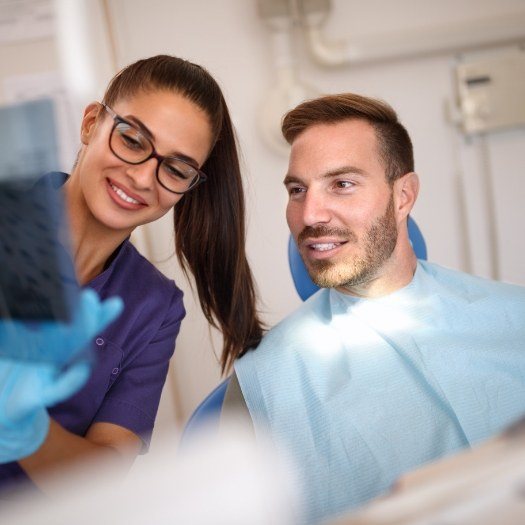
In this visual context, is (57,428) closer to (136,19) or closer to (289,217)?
(289,217)

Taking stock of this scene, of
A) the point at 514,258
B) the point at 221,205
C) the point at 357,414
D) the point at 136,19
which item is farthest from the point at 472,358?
the point at 136,19

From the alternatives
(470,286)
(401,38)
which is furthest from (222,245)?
(401,38)

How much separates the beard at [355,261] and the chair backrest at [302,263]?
0.57ft

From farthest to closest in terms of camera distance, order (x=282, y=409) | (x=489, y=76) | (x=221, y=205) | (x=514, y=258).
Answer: (x=514, y=258)
(x=489, y=76)
(x=221, y=205)
(x=282, y=409)

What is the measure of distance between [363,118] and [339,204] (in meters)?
0.21

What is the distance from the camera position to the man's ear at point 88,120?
115 centimetres

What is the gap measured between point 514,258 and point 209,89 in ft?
4.89

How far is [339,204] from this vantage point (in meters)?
1.32

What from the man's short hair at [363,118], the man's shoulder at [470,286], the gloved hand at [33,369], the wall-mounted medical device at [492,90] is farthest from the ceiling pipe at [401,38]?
the gloved hand at [33,369]

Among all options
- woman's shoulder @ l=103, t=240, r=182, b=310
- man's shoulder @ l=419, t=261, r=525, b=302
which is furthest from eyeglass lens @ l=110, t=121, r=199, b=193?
man's shoulder @ l=419, t=261, r=525, b=302

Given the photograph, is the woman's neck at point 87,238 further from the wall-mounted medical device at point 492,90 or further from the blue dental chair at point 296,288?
the wall-mounted medical device at point 492,90

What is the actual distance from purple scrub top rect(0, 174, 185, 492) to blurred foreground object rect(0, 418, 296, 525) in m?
0.77

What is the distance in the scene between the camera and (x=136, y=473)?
417 millimetres

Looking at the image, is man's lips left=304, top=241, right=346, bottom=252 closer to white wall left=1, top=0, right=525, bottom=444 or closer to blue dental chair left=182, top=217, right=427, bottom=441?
blue dental chair left=182, top=217, right=427, bottom=441
